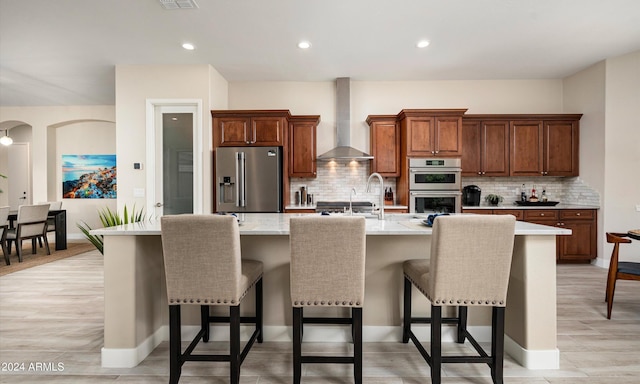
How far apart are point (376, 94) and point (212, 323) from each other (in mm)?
4287

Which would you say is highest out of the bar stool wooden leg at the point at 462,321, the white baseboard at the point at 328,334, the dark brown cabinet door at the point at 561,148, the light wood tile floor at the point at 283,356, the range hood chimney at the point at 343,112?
the range hood chimney at the point at 343,112

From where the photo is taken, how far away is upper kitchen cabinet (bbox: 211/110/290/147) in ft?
15.0

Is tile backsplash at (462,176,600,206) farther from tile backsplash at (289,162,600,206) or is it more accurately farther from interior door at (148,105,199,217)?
interior door at (148,105,199,217)

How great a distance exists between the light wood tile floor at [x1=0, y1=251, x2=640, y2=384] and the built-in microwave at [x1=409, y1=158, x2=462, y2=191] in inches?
76.1

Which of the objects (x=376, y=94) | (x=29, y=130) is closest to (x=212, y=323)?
(x=376, y=94)

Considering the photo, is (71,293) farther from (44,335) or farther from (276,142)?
(276,142)

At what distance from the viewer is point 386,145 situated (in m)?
4.89

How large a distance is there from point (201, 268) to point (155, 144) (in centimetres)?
345

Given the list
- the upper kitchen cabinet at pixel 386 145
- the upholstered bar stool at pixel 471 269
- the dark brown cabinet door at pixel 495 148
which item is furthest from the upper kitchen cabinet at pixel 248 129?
the upholstered bar stool at pixel 471 269

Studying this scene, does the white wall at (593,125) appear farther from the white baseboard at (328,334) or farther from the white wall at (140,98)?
the white wall at (140,98)

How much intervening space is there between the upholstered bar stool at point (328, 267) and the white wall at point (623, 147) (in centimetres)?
471

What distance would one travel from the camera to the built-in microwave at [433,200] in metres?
4.53

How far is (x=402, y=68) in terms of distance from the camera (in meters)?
4.60

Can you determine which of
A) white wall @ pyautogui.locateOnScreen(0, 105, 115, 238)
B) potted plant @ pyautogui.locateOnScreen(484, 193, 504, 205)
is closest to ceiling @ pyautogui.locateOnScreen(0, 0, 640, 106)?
white wall @ pyautogui.locateOnScreen(0, 105, 115, 238)
